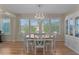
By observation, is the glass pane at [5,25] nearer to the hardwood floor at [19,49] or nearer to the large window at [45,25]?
the hardwood floor at [19,49]

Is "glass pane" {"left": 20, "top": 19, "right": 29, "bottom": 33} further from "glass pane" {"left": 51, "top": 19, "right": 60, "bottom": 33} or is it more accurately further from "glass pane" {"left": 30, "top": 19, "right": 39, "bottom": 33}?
"glass pane" {"left": 51, "top": 19, "right": 60, "bottom": 33}

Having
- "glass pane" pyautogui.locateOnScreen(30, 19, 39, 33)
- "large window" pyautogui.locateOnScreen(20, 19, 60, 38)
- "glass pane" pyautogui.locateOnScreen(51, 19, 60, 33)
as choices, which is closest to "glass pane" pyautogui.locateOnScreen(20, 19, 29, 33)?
"large window" pyautogui.locateOnScreen(20, 19, 60, 38)

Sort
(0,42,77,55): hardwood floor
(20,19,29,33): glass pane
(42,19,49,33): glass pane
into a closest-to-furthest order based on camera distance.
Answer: (0,42,77,55): hardwood floor
(42,19,49,33): glass pane
(20,19,29,33): glass pane

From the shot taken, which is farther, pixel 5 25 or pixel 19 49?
pixel 5 25

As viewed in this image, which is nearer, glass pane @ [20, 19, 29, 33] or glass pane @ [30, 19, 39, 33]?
glass pane @ [30, 19, 39, 33]

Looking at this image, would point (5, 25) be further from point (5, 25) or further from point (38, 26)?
point (38, 26)

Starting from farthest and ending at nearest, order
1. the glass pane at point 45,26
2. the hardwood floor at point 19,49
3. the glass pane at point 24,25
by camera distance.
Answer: the glass pane at point 24,25, the glass pane at point 45,26, the hardwood floor at point 19,49

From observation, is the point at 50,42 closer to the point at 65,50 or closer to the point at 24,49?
the point at 65,50

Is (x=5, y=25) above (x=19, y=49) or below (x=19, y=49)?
above

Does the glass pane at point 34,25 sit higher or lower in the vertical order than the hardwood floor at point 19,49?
higher

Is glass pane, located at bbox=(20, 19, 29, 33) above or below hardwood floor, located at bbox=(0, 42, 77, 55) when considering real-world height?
above

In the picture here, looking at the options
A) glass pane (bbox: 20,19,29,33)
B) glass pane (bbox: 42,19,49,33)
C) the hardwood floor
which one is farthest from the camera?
glass pane (bbox: 20,19,29,33)

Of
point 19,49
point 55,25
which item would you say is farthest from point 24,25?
point 55,25

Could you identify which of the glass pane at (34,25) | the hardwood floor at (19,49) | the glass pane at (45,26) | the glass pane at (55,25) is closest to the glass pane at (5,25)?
the hardwood floor at (19,49)
